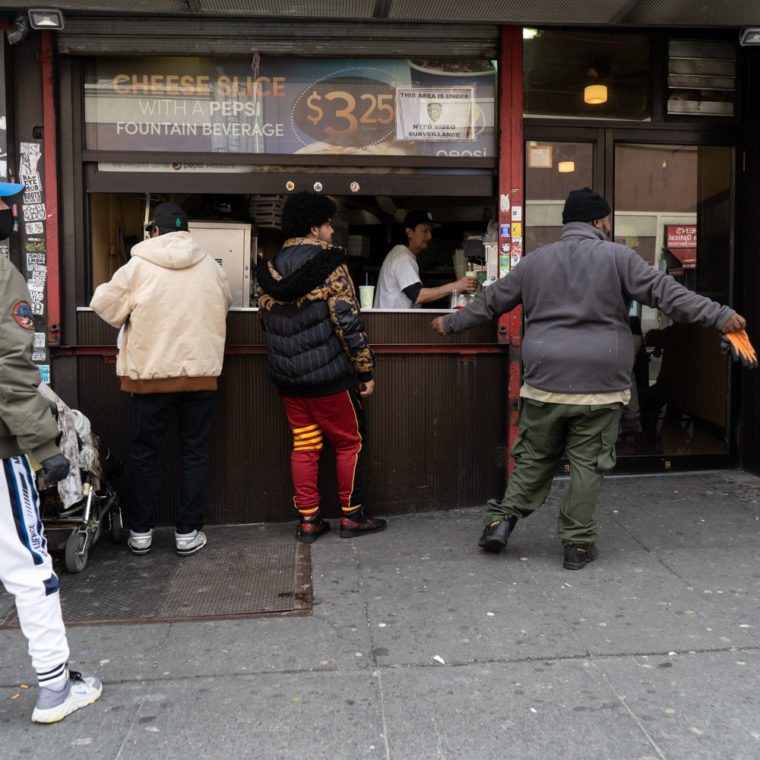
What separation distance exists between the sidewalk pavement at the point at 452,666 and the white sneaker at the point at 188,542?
2.60 feet

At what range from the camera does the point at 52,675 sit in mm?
3021

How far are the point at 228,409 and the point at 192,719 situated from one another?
2527 mm

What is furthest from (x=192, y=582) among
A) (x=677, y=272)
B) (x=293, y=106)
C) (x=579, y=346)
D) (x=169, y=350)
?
(x=677, y=272)

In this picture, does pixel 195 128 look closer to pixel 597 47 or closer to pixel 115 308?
pixel 115 308

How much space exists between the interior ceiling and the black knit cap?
4.21 ft

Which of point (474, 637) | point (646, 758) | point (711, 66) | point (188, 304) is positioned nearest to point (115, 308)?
point (188, 304)

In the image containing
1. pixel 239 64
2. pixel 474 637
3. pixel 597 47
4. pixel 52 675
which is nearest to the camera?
pixel 52 675

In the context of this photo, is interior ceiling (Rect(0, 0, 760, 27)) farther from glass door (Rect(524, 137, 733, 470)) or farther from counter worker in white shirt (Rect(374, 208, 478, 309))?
counter worker in white shirt (Rect(374, 208, 478, 309))

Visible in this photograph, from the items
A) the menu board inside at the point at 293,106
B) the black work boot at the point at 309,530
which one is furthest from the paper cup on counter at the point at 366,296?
the black work boot at the point at 309,530

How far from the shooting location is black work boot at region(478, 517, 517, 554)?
463 cm

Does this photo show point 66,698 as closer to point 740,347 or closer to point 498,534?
point 498,534

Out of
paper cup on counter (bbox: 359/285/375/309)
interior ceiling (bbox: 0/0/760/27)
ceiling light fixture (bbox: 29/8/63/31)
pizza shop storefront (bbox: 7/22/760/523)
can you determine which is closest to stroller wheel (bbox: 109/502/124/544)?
pizza shop storefront (bbox: 7/22/760/523)

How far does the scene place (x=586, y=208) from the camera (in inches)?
176

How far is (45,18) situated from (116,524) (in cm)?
298
